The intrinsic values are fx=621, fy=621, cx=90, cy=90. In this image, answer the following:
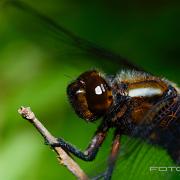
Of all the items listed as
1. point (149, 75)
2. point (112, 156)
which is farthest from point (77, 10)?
point (112, 156)

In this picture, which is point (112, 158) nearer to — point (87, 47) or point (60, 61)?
point (87, 47)

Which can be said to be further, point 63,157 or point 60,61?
point 60,61

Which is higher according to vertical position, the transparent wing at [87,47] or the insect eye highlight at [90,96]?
the transparent wing at [87,47]

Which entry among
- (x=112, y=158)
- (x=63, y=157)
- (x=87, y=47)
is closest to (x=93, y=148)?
(x=112, y=158)

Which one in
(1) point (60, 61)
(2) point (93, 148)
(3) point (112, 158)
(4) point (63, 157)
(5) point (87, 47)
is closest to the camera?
(4) point (63, 157)

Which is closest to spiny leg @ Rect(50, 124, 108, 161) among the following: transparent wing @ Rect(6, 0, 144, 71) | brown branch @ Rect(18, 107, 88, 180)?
brown branch @ Rect(18, 107, 88, 180)

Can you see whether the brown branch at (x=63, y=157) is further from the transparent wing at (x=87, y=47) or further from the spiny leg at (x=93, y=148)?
the transparent wing at (x=87, y=47)

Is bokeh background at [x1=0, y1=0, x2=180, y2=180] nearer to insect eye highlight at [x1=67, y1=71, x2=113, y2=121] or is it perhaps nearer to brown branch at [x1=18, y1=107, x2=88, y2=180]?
insect eye highlight at [x1=67, y1=71, x2=113, y2=121]

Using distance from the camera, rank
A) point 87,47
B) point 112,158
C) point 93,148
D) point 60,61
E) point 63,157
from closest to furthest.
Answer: point 63,157 → point 112,158 → point 93,148 → point 87,47 → point 60,61

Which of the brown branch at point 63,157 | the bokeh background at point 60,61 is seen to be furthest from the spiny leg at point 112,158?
the brown branch at point 63,157
